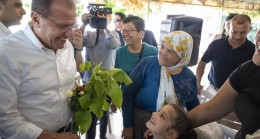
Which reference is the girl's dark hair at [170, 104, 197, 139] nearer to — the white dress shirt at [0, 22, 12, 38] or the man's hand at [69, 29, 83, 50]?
the man's hand at [69, 29, 83, 50]

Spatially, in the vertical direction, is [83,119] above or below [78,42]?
below

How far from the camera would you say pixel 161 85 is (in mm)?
1757

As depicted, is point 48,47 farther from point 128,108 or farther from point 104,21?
point 104,21

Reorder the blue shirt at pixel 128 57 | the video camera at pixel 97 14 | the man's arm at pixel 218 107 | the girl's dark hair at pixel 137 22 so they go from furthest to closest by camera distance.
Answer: the video camera at pixel 97 14, the girl's dark hair at pixel 137 22, the blue shirt at pixel 128 57, the man's arm at pixel 218 107

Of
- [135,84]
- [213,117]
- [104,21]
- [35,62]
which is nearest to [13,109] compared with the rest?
[35,62]

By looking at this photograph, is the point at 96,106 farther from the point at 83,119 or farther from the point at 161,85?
the point at 161,85

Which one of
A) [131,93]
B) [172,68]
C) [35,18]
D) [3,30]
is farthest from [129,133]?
[3,30]

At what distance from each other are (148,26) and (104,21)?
116 inches

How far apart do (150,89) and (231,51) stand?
1.75m

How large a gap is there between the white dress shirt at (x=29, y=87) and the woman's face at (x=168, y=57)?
30.0 inches

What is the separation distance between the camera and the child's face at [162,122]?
4.92ft

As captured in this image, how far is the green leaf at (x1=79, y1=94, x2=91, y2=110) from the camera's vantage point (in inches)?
48.8

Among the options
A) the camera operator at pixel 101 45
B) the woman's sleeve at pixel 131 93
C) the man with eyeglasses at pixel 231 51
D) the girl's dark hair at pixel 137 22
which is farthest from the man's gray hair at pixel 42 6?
the man with eyeglasses at pixel 231 51

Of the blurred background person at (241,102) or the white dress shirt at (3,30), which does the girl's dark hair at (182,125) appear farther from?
the white dress shirt at (3,30)
